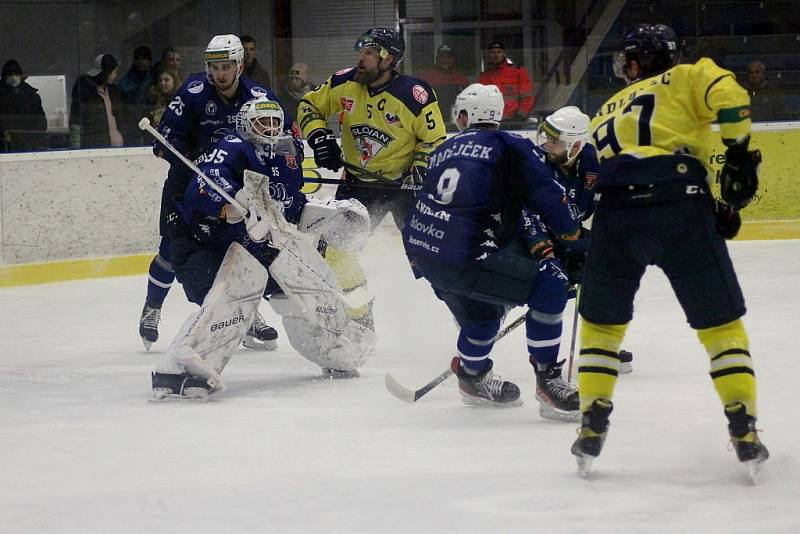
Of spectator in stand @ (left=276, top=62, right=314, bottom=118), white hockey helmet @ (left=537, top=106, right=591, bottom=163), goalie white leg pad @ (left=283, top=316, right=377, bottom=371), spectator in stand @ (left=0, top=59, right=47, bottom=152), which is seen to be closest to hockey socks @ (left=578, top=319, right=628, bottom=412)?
white hockey helmet @ (left=537, top=106, right=591, bottom=163)

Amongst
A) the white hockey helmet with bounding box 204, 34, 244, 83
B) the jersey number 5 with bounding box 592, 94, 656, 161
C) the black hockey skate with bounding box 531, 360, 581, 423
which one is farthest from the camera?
the white hockey helmet with bounding box 204, 34, 244, 83

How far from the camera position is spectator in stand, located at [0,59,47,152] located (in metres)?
7.04

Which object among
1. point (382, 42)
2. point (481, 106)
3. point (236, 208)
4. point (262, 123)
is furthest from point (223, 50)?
point (481, 106)

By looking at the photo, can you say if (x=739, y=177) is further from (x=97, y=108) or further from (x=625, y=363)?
(x=97, y=108)

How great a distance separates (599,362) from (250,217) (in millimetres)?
1547

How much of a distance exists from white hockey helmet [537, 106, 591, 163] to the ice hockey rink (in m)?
0.79

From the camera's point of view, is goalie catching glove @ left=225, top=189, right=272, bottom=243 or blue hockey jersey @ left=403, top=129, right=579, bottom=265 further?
goalie catching glove @ left=225, top=189, right=272, bottom=243

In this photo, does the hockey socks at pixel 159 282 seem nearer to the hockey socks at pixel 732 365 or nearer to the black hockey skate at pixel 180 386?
the black hockey skate at pixel 180 386

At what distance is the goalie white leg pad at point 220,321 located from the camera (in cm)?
415

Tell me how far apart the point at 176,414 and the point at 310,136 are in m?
1.79

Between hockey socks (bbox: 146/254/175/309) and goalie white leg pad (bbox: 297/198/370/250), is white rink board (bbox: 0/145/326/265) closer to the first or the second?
hockey socks (bbox: 146/254/175/309)

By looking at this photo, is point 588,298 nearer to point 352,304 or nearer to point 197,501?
point 197,501

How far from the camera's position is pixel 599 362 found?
10.2 feet

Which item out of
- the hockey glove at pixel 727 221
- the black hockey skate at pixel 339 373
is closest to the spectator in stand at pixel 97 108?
the black hockey skate at pixel 339 373
